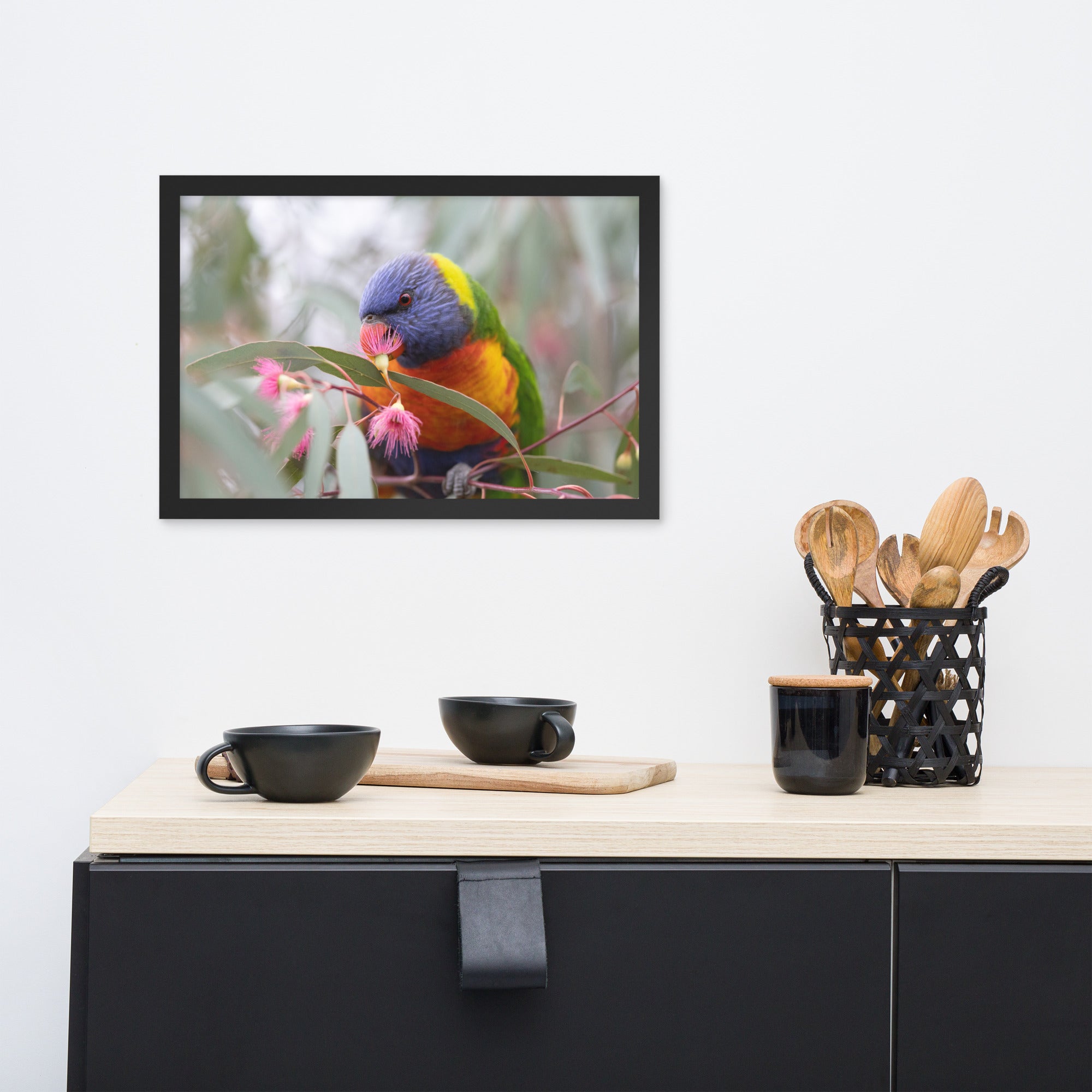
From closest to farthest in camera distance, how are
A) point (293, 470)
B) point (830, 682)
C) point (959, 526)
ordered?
point (830, 682) < point (959, 526) < point (293, 470)

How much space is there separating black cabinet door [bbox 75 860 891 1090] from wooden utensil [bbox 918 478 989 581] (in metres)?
0.38

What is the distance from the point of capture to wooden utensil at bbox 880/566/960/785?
1045mm

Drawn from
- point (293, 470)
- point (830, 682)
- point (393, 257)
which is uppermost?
point (393, 257)

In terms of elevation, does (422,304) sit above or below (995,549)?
above

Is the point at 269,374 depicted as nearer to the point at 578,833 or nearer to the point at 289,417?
the point at 289,417

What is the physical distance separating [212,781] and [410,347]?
1.93 ft

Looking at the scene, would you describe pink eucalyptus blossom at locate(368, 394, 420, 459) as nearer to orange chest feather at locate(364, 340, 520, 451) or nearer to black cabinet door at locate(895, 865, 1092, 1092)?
orange chest feather at locate(364, 340, 520, 451)

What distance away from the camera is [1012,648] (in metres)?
1.29

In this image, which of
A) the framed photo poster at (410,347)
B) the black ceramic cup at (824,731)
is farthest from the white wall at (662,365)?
the black ceramic cup at (824,731)

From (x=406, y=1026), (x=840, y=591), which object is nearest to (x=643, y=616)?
(x=840, y=591)

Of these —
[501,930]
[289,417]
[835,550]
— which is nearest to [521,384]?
[289,417]

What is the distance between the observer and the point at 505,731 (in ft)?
3.42

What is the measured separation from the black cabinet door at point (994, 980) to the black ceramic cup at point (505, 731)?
0.36 m

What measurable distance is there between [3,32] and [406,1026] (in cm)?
125
